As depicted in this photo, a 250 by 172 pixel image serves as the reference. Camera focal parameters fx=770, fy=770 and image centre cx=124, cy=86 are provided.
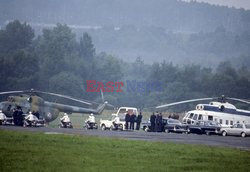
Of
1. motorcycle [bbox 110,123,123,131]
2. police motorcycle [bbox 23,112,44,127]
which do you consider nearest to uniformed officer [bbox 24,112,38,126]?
police motorcycle [bbox 23,112,44,127]

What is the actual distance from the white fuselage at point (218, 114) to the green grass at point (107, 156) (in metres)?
24.0

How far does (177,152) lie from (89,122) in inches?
968

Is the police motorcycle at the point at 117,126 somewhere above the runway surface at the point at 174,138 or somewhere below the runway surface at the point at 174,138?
above

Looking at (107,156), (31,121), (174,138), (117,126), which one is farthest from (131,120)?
(107,156)

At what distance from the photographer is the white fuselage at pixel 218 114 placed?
5775cm

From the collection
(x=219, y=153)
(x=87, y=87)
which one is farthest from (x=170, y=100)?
(x=219, y=153)

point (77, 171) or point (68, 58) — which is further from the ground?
point (68, 58)

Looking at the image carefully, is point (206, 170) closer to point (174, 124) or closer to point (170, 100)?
point (174, 124)

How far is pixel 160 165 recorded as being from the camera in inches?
989

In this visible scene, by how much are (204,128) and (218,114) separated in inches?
239

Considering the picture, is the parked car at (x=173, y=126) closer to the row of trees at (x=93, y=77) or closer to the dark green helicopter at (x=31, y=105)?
the dark green helicopter at (x=31, y=105)

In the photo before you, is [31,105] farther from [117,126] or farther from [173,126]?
[173,126]

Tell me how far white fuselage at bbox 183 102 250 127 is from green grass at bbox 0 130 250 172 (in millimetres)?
24035

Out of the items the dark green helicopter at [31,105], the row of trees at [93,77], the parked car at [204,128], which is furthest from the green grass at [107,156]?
the row of trees at [93,77]
